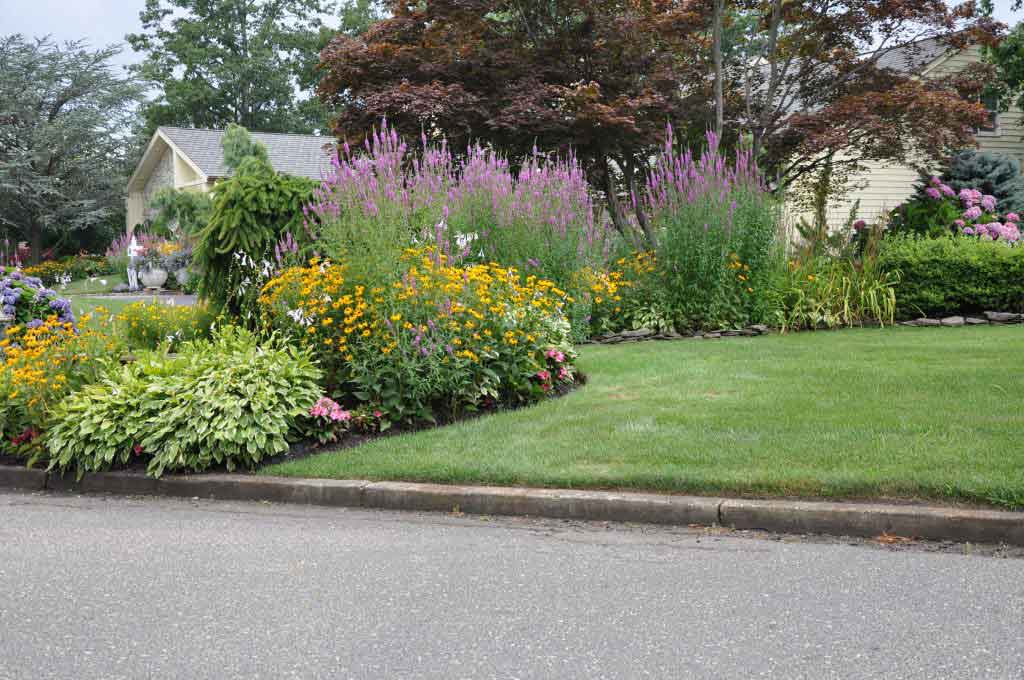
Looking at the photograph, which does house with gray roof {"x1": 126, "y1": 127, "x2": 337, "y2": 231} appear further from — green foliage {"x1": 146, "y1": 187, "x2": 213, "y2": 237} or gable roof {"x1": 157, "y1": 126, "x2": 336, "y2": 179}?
green foliage {"x1": 146, "y1": 187, "x2": 213, "y2": 237}

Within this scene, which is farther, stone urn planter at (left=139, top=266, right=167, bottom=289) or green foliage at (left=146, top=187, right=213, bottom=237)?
stone urn planter at (left=139, top=266, right=167, bottom=289)

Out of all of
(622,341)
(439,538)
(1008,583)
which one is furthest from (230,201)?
(1008,583)

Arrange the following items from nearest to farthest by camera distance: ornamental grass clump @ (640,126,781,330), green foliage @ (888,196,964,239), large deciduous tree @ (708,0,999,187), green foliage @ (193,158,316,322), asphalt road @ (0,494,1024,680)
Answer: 1. asphalt road @ (0,494,1024,680)
2. green foliage @ (193,158,316,322)
3. ornamental grass clump @ (640,126,781,330)
4. large deciduous tree @ (708,0,999,187)
5. green foliage @ (888,196,964,239)

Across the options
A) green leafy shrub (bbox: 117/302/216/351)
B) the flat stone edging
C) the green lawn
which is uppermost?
green leafy shrub (bbox: 117/302/216/351)

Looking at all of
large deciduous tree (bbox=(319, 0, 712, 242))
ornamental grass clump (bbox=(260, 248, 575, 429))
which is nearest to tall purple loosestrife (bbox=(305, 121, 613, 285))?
ornamental grass clump (bbox=(260, 248, 575, 429))

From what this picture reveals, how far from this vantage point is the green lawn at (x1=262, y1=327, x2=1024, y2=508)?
5363 millimetres

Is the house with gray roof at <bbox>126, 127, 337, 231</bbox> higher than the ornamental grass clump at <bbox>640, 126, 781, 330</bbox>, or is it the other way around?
the house with gray roof at <bbox>126, 127, 337, 231</bbox>

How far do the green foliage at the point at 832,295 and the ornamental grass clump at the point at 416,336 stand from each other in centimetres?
524

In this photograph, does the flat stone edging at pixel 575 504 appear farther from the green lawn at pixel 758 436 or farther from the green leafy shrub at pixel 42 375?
the green leafy shrub at pixel 42 375

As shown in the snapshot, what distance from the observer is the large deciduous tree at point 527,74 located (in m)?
14.9

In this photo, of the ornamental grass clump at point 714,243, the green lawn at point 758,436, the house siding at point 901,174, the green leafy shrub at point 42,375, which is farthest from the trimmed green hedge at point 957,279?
the house siding at point 901,174

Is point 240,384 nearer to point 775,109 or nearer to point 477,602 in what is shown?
point 477,602

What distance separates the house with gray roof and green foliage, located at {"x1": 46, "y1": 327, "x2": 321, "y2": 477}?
26.7 metres

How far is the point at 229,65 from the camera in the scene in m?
51.2
